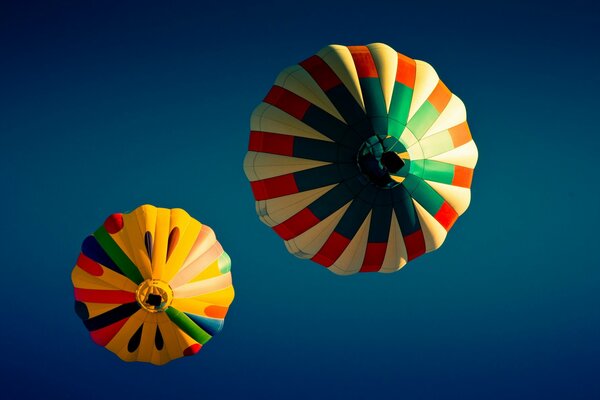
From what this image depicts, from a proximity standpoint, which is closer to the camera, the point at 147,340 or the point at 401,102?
the point at 401,102

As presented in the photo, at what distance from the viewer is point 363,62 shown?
15.7 metres

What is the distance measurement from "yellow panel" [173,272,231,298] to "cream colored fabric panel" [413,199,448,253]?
15.8ft

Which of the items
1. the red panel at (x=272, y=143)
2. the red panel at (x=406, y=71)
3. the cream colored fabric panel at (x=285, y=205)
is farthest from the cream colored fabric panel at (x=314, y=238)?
the red panel at (x=406, y=71)

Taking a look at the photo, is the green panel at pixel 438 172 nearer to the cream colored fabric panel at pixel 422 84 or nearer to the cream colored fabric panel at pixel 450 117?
the cream colored fabric panel at pixel 450 117

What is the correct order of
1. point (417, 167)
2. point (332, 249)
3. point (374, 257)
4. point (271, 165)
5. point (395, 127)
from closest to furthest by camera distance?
point (395, 127) → point (417, 167) → point (271, 165) → point (332, 249) → point (374, 257)

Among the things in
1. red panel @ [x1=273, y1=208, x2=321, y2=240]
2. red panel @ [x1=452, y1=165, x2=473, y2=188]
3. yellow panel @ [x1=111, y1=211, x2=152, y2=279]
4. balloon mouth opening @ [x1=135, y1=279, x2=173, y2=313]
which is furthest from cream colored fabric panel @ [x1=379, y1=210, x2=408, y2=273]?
yellow panel @ [x1=111, y1=211, x2=152, y2=279]

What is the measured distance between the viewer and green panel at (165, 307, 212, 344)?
17.8m

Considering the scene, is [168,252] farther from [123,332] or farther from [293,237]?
[293,237]

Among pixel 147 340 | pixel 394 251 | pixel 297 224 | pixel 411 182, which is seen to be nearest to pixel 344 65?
pixel 411 182

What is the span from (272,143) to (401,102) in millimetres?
2490

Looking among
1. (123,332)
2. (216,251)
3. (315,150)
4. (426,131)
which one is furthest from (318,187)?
(123,332)

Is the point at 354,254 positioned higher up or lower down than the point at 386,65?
lower down

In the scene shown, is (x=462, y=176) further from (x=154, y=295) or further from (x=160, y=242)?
(x=154, y=295)

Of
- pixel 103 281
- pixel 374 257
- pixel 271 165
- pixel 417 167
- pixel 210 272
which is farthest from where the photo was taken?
pixel 210 272
